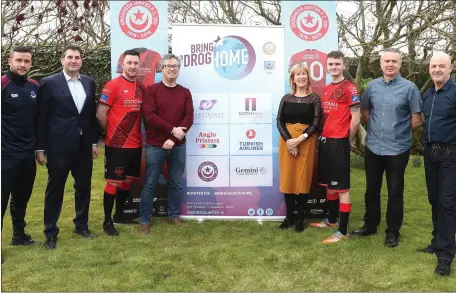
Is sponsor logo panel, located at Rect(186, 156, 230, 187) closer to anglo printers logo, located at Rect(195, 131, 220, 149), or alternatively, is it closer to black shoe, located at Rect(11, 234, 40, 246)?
anglo printers logo, located at Rect(195, 131, 220, 149)

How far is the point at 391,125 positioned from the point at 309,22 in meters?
1.46

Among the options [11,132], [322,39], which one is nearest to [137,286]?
[11,132]

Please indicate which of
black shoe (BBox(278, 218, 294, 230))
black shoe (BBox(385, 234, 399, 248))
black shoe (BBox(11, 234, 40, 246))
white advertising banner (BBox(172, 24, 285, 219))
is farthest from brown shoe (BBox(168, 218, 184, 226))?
black shoe (BBox(385, 234, 399, 248))

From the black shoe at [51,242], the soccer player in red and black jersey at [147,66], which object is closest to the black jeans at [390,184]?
the soccer player in red and black jersey at [147,66]

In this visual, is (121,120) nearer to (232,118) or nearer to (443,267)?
(232,118)

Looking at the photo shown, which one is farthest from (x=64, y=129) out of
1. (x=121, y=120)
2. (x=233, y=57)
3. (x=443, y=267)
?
(x=443, y=267)

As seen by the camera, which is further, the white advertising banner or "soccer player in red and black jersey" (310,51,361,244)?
the white advertising banner

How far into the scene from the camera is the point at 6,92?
3404 millimetres

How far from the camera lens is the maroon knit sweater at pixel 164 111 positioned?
4.05m

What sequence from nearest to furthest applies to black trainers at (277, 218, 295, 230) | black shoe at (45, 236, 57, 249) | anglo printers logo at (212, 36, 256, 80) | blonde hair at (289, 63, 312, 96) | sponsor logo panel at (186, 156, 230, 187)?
1. black shoe at (45, 236, 57, 249)
2. blonde hair at (289, 63, 312, 96)
3. black trainers at (277, 218, 295, 230)
4. anglo printers logo at (212, 36, 256, 80)
5. sponsor logo panel at (186, 156, 230, 187)

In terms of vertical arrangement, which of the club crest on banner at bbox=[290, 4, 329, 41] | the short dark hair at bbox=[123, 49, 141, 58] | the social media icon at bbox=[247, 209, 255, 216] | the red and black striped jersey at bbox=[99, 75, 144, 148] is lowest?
the social media icon at bbox=[247, 209, 255, 216]

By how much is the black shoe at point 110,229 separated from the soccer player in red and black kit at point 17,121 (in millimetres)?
945

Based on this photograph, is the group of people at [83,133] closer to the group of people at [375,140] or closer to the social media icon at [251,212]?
the social media icon at [251,212]

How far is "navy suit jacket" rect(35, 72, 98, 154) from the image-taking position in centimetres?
364
